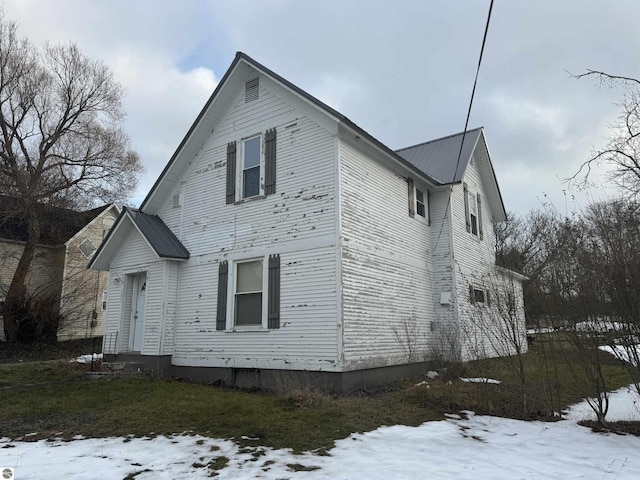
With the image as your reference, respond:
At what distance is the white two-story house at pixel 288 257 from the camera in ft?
33.8

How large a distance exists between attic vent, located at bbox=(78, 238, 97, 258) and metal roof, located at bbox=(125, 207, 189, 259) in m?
14.2

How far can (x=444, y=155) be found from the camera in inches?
645

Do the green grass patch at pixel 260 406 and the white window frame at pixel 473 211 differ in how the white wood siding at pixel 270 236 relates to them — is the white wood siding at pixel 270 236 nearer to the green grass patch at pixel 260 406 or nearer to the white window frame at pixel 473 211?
the green grass patch at pixel 260 406

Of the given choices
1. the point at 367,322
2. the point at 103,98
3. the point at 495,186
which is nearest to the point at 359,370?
the point at 367,322

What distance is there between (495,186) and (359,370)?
1182cm

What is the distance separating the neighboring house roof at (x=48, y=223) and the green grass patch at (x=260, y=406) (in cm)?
1478

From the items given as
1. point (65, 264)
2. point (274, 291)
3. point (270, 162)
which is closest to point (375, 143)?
point (270, 162)

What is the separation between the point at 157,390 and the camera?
Result: 33.0ft

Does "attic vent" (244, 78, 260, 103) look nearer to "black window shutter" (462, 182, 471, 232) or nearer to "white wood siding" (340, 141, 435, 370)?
"white wood siding" (340, 141, 435, 370)

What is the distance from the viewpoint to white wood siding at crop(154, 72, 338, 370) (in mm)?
10250

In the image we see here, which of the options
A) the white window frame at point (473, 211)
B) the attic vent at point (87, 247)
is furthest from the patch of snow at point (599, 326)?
the attic vent at point (87, 247)

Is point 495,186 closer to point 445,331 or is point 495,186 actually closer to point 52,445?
point 445,331

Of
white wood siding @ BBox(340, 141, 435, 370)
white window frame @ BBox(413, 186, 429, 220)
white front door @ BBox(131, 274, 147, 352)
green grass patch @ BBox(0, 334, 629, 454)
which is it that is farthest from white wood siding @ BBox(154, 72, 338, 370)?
white window frame @ BBox(413, 186, 429, 220)

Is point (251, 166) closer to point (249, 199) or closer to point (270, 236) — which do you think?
point (249, 199)
